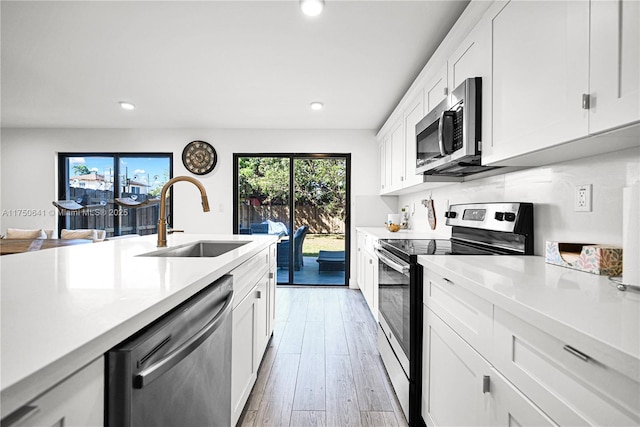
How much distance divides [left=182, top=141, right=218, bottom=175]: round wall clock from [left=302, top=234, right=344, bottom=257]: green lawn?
5.94 feet

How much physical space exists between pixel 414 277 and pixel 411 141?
1.62 m

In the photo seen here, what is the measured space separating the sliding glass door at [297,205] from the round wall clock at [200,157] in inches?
13.9

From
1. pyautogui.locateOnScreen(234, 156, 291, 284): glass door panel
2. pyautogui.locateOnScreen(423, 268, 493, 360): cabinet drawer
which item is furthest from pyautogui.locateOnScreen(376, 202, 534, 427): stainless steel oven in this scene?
pyautogui.locateOnScreen(234, 156, 291, 284): glass door panel

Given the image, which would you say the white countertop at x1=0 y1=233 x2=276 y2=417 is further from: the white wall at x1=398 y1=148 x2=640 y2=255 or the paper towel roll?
the white wall at x1=398 y1=148 x2=640 y2=255

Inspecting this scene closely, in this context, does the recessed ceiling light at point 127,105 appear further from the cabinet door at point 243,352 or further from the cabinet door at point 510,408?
the cabinet door at point 510,408

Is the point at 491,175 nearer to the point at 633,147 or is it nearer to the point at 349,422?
the point at 633,147

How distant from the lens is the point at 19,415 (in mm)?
389

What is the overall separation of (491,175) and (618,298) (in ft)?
4.58

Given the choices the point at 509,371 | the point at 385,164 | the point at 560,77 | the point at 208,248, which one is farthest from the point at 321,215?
the point at 509,371

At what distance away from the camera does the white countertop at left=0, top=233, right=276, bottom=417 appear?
0.42 metres

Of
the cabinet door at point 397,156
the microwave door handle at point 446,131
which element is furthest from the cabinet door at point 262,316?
the cabinet door at point 397,156

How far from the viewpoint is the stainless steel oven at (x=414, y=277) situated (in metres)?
1.52

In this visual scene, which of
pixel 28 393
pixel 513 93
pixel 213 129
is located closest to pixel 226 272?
pixel 28 393

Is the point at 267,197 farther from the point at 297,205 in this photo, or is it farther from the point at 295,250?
the point at 295,250
